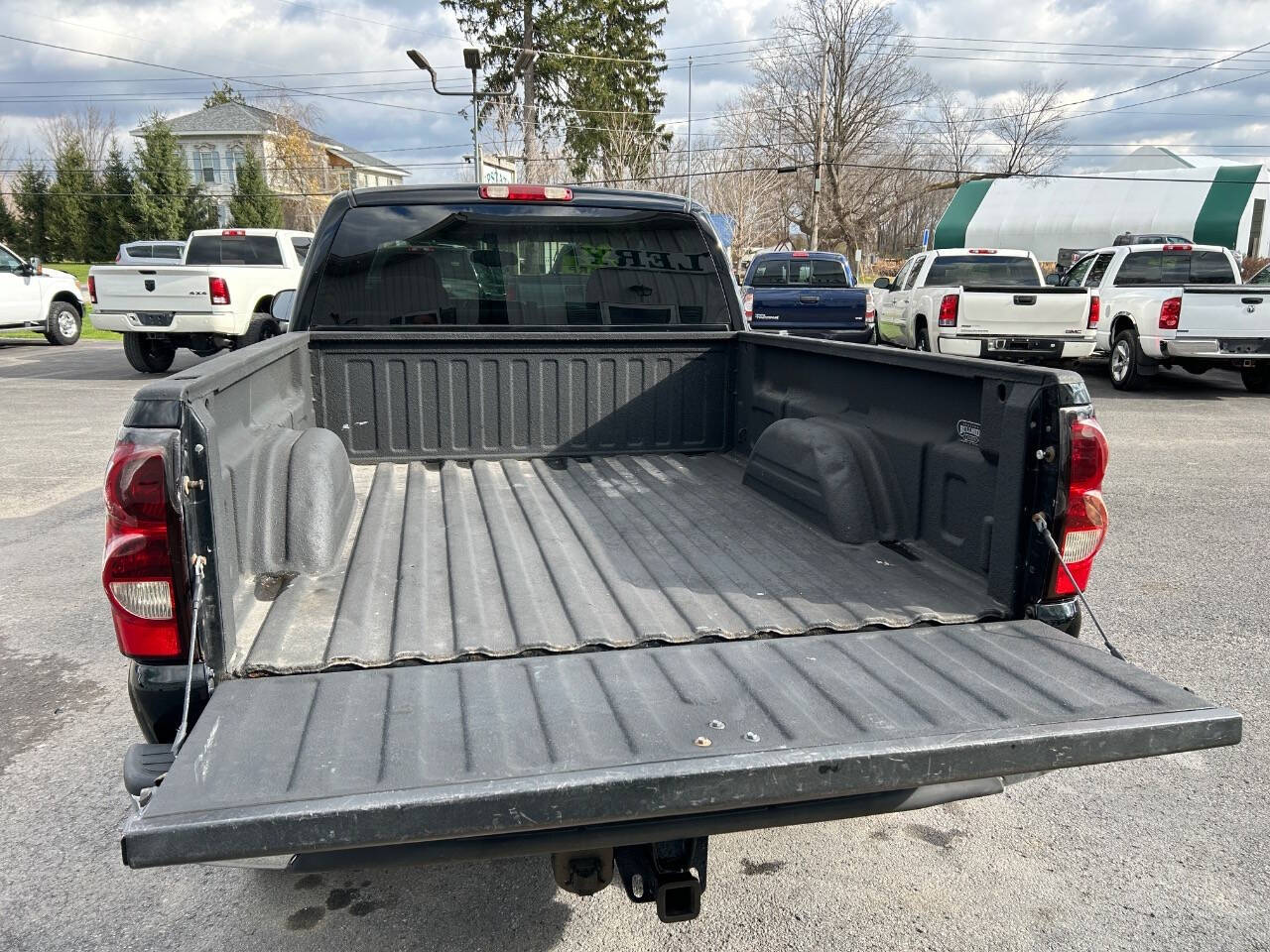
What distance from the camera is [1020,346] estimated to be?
1250cm

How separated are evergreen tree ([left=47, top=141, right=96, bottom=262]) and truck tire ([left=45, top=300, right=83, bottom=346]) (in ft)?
108

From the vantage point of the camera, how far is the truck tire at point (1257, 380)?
12.9m

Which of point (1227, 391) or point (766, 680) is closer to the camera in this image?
point (766, 680)

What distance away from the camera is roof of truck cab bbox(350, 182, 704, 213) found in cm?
436

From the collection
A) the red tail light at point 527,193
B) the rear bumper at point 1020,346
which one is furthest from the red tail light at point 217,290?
the red tail light at point 527,193

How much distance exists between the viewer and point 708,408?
4.89 metres

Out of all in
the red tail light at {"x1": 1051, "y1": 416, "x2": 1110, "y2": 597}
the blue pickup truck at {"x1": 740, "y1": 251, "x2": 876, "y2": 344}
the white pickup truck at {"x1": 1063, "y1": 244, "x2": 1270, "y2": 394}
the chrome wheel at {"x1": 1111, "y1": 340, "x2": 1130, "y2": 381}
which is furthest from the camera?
the blue pickup truck at {"x1": 740, "y1": 251, "x2": 876, "y2": 344}

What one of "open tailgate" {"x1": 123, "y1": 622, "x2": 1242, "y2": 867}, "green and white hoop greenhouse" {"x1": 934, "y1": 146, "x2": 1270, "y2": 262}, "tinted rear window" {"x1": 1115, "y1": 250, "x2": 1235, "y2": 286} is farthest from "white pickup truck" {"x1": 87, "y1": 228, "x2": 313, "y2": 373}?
"green and white hoop greenhouse" {"x1": 934, "y1": 146, "x2": 1270, "y2": 262}

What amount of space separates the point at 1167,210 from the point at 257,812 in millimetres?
49760

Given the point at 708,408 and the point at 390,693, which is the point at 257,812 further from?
the point at 708,408

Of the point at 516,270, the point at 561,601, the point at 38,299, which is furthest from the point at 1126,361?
the point at 38,299

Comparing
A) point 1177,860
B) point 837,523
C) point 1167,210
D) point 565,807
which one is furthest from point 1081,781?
point 1167,210

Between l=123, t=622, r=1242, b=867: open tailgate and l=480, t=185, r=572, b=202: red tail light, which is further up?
l=480, t=185, r=572, b=202: red tail light

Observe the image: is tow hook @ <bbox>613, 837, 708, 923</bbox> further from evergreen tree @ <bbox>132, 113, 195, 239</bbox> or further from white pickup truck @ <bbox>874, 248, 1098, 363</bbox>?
evergreen tree @ <bbox>132, 113, 195, 239</bbox>
